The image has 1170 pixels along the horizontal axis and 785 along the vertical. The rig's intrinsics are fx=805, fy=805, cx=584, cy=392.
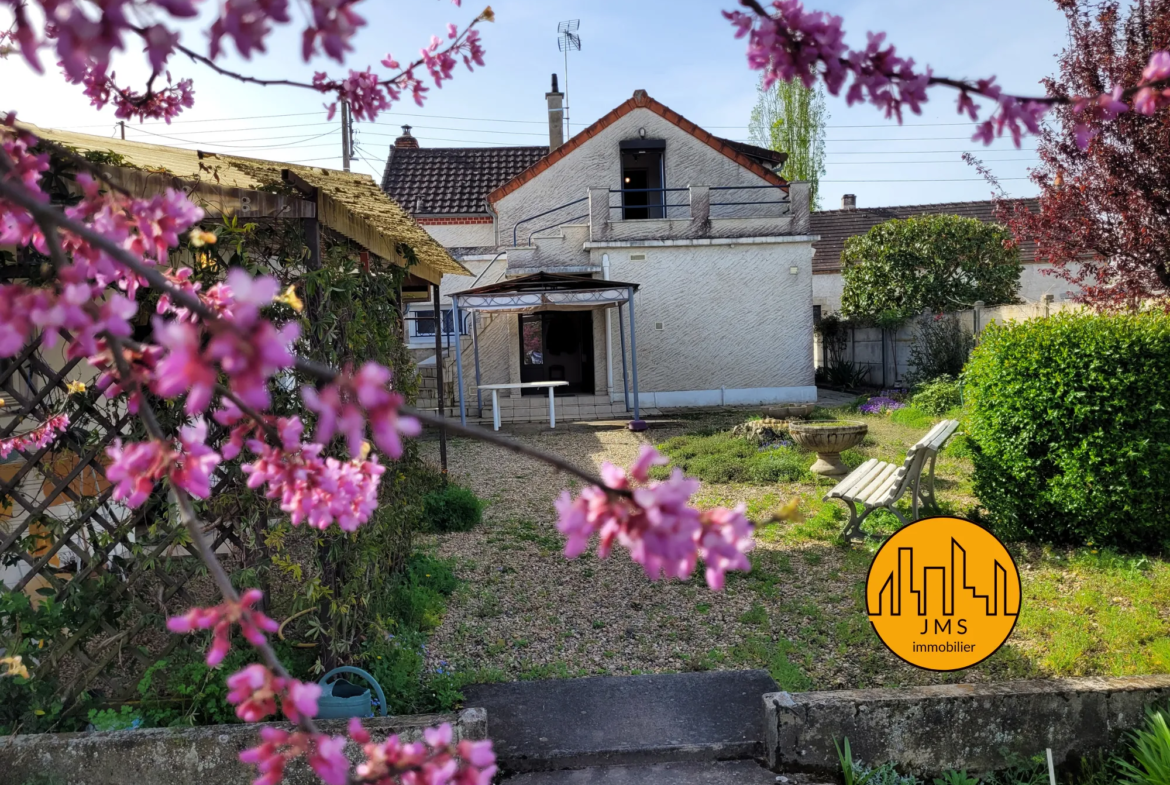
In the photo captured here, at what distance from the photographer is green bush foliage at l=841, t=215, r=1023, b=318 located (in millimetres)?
18969

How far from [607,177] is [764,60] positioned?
17714 mm

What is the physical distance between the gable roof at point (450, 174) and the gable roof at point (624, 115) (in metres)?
2.02

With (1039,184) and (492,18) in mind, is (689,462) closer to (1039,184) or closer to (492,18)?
(1039,184)

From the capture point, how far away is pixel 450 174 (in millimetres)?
22219

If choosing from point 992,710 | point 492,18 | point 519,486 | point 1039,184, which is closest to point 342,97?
point 492,18

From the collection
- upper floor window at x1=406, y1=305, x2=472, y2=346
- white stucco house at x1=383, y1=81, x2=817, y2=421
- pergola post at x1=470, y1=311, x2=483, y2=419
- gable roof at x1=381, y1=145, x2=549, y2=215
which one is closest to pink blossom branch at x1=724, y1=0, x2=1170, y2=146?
white stucco house at x1=383, y1=81, x2=817, y2=421

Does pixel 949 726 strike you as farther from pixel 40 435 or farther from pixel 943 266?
pixel 943 266

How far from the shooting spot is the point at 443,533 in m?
7.86

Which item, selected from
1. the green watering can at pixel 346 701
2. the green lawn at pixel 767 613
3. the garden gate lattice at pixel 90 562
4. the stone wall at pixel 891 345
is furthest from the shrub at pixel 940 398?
the garden gate lattice at pixel 90 562

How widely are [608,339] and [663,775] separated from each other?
14.7 metres

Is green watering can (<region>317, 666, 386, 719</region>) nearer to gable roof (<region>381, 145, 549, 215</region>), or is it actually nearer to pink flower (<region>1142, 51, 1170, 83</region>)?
pink flower (<region>1142, 51, 1170, 83</region>)

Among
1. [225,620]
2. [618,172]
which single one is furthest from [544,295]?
[225,620]

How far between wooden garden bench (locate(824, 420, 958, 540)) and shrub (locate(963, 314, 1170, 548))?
0.48m

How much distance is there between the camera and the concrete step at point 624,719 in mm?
3590
